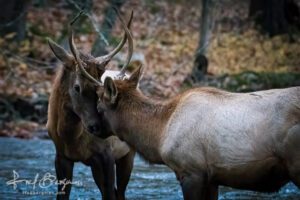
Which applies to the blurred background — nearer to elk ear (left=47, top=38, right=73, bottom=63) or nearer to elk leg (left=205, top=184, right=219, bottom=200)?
elk leg (left=205, top=184, right=219, bottom=200)

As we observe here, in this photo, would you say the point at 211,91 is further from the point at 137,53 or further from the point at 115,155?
the point at 137,53

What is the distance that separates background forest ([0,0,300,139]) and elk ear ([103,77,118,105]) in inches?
190

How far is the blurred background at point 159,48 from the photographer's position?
12125 mm

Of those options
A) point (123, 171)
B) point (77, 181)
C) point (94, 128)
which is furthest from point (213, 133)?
Result: point (77, 181)

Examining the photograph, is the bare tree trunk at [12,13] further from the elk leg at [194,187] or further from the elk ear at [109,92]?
the elk leg at [194,187]

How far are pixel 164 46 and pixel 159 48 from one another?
513mm

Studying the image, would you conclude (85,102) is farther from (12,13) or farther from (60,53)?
(12,13)

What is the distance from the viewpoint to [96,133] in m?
5.92

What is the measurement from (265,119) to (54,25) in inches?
581

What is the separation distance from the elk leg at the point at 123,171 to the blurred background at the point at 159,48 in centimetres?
75

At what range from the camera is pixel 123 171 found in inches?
290

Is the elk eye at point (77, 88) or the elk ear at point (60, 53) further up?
the elk ear at point (60, 53)

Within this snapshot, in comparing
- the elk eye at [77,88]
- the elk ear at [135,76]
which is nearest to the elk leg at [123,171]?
the elk eye at [77,88]
